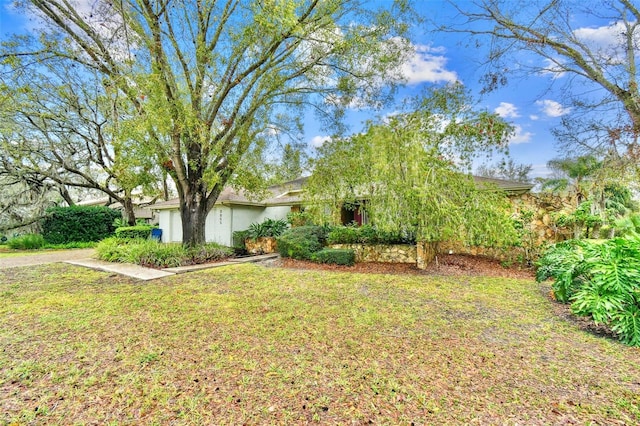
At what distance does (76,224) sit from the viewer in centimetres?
1628

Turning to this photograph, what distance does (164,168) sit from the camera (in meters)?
10.3

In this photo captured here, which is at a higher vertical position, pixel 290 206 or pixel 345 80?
pixel 345 80

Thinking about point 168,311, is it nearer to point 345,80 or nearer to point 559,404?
point 559,404

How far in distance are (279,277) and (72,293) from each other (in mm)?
4468

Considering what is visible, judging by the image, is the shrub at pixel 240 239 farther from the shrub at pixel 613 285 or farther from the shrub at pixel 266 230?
the shrub at pixel 613 285

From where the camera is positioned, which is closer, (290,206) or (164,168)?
(164,168)

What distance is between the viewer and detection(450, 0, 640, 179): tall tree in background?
8.25 meters

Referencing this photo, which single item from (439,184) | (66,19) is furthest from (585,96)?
(66,19)

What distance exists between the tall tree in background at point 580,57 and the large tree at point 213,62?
129 inches

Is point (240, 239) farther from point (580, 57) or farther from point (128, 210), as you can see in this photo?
point (580, 57)

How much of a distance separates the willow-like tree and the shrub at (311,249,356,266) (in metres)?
1.69

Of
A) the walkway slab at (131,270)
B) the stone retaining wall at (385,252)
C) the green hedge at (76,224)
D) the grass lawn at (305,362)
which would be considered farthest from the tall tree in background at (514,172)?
the green hedge at (76,224)

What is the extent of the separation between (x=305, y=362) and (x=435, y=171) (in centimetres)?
646

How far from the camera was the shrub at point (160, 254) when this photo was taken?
9.37 m
